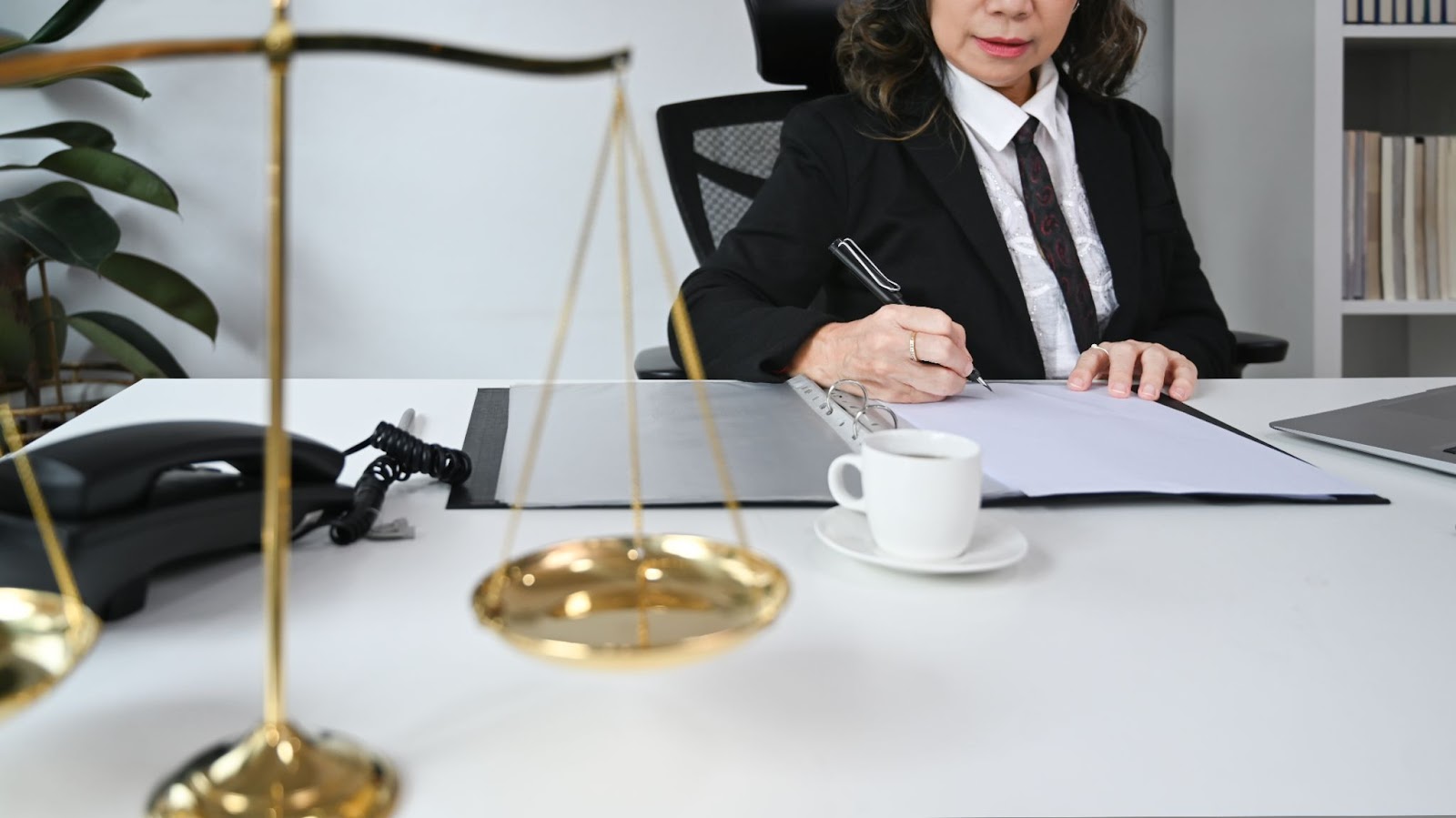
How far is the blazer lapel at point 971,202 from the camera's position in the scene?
1449mm

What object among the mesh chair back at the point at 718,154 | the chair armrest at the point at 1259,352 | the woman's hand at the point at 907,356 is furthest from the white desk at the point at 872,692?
the mesh chair back at the point at 718,154

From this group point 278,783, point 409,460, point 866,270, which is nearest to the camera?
point 278,783

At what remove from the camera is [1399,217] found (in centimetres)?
218

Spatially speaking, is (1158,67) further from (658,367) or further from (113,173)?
(113,173)

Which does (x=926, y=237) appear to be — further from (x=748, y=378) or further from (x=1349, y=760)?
(x=1349, y=760)

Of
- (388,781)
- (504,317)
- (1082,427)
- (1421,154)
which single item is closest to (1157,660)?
(388,781)

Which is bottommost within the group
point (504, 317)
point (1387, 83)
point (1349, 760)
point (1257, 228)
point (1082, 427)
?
point (1349, 760)

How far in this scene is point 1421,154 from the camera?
7.08ft

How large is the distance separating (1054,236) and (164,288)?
6.00 feet

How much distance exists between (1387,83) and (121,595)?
2.63 metres

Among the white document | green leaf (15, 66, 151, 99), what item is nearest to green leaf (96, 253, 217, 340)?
green leaf (15, 66, 151, 99)

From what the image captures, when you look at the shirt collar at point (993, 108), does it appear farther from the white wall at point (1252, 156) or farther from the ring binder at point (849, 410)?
the white wall at point (1252, 156)

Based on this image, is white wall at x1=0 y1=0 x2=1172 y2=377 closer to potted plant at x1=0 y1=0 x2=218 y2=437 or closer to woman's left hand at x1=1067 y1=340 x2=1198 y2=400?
potted plant at x1=0 y1=0 x2=218 y2=437

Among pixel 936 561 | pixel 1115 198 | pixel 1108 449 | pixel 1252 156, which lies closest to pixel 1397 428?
pixel 1108 449
